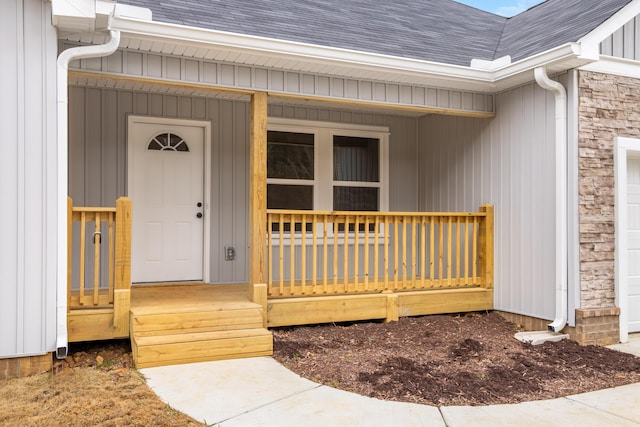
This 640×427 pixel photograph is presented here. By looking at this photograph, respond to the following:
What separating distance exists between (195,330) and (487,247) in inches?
135

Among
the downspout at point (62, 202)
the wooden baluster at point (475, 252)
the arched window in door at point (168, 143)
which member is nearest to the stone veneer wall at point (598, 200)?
the wooden baluster at point (475, 252)

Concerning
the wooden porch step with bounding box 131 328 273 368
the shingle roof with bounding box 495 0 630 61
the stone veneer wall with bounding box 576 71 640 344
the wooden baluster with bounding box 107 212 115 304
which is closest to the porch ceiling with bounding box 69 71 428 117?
the wooden baluster with bounding box 107 212 115 304

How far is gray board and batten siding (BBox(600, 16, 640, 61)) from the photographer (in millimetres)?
5637

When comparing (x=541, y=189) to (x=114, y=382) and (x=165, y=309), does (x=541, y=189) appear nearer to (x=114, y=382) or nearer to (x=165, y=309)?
(x=165, y=309)

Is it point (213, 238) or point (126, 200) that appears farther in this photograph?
point (213, 238)

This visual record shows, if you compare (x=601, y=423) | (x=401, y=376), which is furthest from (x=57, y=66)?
(x=601, y=423)

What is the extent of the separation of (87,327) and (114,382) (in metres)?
0.92

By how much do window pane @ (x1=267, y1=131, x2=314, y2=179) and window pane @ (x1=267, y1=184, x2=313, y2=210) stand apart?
5.5 inches

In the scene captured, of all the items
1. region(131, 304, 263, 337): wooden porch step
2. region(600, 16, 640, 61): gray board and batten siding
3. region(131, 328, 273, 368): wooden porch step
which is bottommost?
region(131, 328, 273, 368): wooden porch step

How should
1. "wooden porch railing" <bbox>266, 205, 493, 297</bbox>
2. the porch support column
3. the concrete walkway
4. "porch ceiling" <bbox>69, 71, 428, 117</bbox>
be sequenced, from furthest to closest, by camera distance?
"wooden porch railing" <bbox>266, 205, 493, 297</bbox> → the porch support column → "porch ceiling" <bbox>69, 71, 428, 117</bbox> → the concrete walkway

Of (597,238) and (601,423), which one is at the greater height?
(597,238)

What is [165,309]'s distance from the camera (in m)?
4.93

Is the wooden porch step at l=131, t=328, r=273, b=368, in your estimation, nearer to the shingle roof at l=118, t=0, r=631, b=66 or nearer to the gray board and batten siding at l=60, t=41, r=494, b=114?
the gray board and batten siding at l=60, t=41, r=494, b=114

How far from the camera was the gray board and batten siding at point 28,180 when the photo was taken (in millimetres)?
4164
